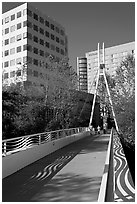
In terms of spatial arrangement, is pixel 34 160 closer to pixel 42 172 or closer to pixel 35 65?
pixel 42 172

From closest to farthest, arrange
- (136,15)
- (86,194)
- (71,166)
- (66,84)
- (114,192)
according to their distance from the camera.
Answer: (114,192)
(86,194)
(136,15)
(71,166)
(66,84)

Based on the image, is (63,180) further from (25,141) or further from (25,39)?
(25,39)

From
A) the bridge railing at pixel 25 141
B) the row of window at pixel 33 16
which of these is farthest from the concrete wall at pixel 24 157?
the row of window at pixel 33 16

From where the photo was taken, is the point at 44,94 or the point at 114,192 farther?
the point at 44,94

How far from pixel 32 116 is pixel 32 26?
26.3m

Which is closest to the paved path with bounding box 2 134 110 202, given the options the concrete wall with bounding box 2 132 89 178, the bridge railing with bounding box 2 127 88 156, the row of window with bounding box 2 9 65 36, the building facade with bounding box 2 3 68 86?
the concrete wall with bounding box 2 132 89 178

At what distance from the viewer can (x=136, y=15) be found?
555 centimetres

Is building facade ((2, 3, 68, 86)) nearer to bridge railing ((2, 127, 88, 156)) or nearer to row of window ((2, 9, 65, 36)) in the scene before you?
row of window ((2, 9, 65, 36))

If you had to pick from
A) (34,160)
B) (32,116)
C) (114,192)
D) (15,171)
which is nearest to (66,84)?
(32,116)

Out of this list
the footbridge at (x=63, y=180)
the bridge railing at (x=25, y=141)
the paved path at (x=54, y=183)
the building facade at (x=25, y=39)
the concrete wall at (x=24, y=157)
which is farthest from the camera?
the building facade at (x=25, y=39)

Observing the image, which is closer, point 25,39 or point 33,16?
point 25,39

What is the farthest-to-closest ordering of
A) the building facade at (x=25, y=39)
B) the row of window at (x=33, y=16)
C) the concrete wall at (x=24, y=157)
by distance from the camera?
the row of window at (x=33, y=16) < the building facade at (x=25, y=39) < the concrete wall at (x=24, y=157)

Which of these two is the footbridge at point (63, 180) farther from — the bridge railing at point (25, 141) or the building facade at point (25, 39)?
the building facade at point (25, 39)

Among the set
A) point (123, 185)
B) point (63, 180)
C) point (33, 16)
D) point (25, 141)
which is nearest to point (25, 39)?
point (33, 16)
